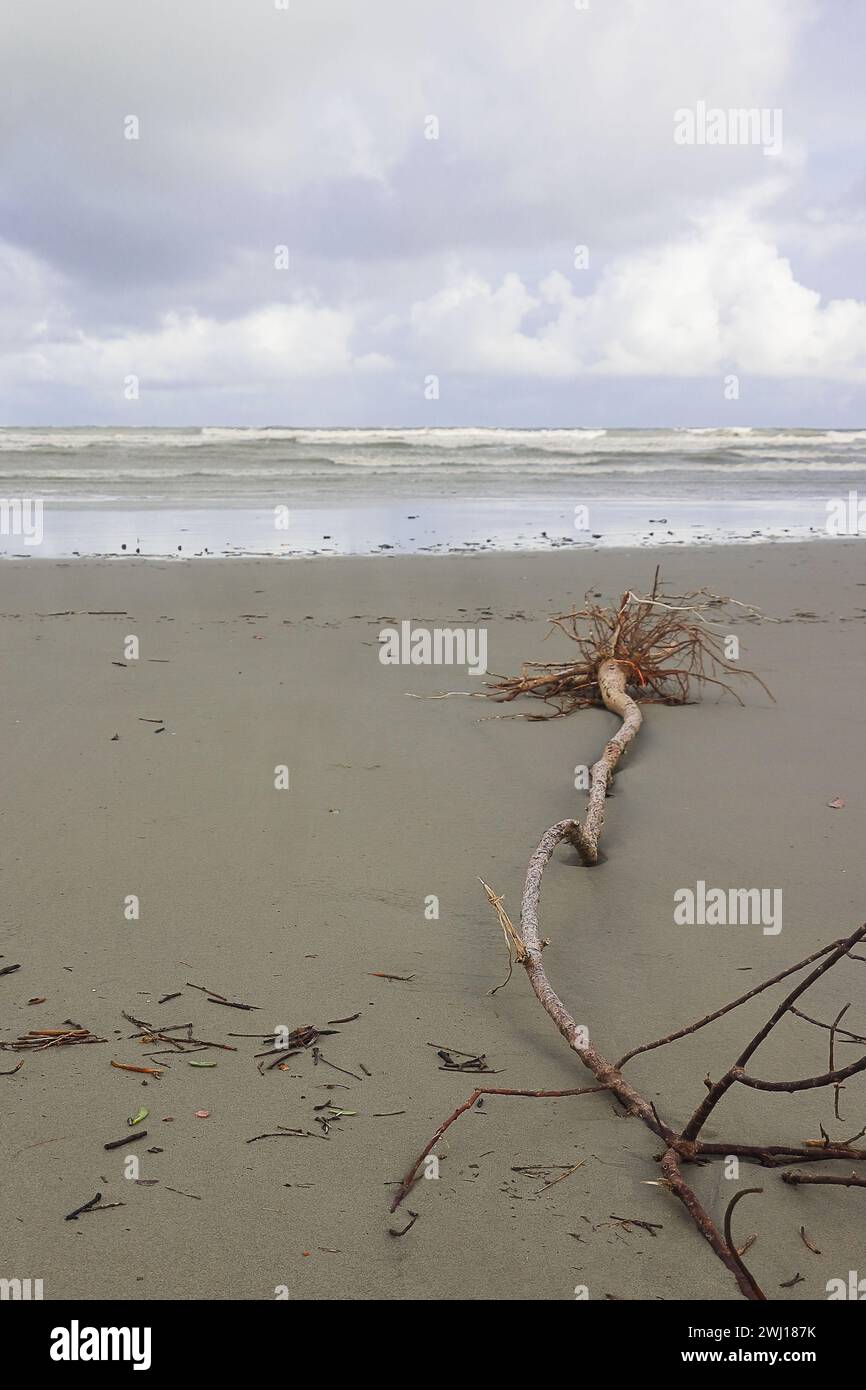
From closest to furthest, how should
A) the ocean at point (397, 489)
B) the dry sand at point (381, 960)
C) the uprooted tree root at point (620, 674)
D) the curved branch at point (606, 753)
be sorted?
the dry sand at point (381, 960) → the curved branch at point (606, 753) → the uprooted tree root at point (620, 674) → the ocean at point (397, 489)

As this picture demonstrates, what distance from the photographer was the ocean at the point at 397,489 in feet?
40.6

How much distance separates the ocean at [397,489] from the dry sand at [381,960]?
6.36 m

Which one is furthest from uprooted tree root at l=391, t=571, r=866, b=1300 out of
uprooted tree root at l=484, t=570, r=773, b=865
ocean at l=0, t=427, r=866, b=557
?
ocean at l=0, t=427, r=866, b=557

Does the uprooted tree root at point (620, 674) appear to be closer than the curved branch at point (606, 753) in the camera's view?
No

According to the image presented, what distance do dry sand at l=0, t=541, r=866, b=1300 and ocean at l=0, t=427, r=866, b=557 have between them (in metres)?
6.36

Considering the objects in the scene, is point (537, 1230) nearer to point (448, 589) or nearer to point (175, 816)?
point (175, 816)

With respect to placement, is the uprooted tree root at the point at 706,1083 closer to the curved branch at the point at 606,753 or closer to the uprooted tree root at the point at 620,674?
the curved branch at the point at 606,753

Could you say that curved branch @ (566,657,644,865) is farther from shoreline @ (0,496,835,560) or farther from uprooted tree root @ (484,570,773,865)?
shoreline @ (0,496,835,560)

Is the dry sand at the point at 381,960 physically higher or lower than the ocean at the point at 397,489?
lower

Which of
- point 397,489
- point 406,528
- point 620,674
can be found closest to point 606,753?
point 620,674

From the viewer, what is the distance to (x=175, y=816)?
3682 mm

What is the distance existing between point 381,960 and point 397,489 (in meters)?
18.2

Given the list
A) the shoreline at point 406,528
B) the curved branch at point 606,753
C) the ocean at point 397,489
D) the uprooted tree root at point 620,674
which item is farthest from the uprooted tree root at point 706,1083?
the ocean at point 397,489
